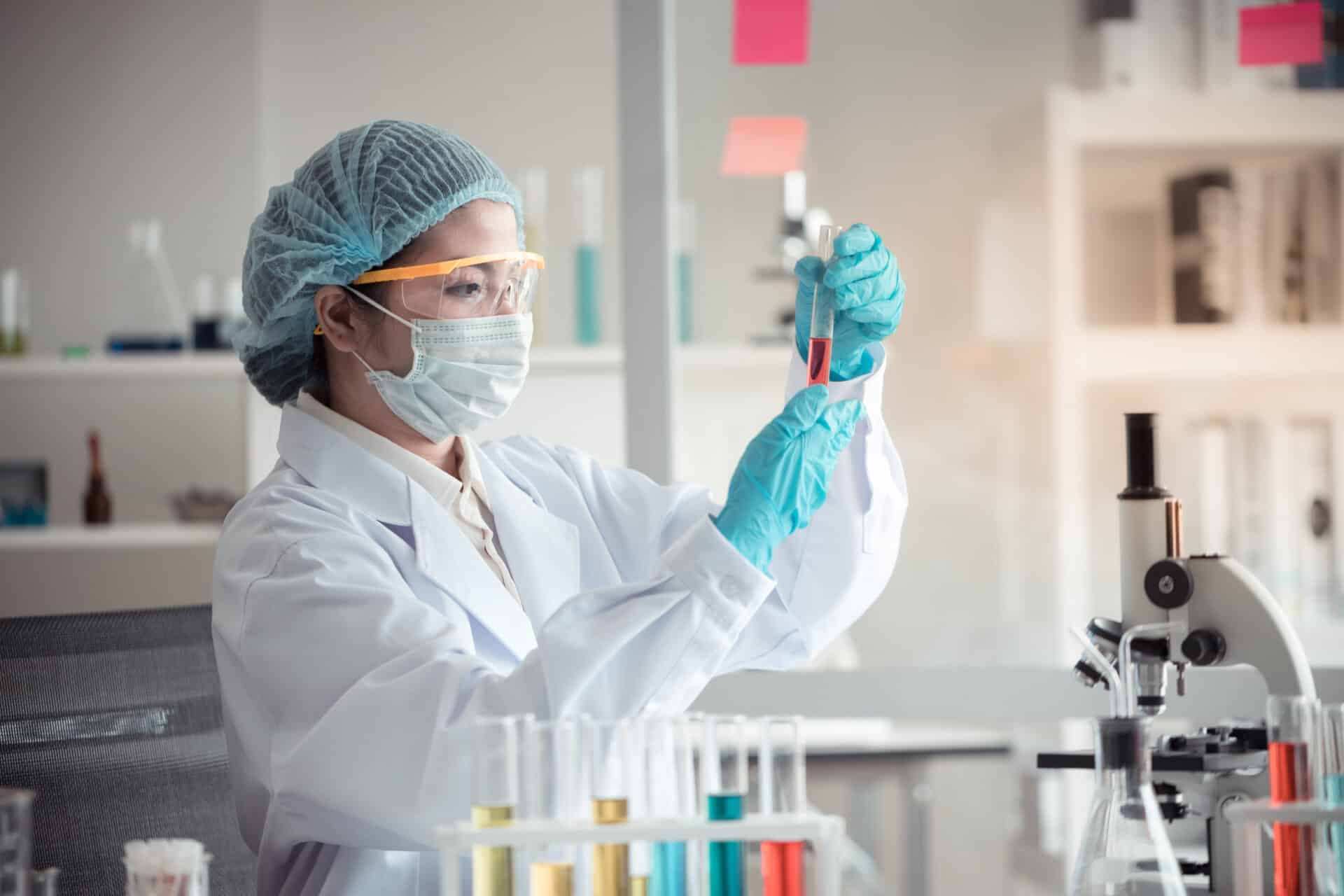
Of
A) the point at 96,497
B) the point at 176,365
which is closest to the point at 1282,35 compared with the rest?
the point at 176,365

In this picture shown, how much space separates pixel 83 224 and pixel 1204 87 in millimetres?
2443

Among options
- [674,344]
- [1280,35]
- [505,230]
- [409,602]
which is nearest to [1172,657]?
[409,602]

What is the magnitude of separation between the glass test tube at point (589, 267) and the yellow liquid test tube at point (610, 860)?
7.20ft

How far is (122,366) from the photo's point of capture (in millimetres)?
2895

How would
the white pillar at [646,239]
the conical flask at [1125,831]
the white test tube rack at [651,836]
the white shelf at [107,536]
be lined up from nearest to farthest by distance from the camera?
the white test tube rack at [651,836] → the conical flask at [1125,831] → the white pillar at [646,239] → the white shelf at [107,536]

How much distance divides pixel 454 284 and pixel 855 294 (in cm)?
39

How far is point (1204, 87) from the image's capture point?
2.22 m

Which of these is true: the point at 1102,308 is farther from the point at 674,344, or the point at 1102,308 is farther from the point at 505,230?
the point at 505,230

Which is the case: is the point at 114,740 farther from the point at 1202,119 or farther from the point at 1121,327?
the point at 1202,119

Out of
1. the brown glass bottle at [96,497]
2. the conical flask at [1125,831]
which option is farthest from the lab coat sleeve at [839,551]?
the brown glass bottle at [96,497]

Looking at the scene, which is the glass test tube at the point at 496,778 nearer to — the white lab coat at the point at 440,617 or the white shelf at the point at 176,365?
the white lab coat at the point at 440,617

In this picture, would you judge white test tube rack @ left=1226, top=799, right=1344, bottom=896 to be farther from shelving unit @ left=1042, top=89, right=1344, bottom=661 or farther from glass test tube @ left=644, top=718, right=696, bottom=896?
shelving unit @ left=1042, top=89, right=1344, bottom=661

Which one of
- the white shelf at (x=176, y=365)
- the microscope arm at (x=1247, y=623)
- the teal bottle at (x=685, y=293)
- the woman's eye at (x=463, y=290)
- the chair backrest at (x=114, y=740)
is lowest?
the chair backrest at (x=114, y=740)

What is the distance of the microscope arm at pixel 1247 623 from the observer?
1077 mm
